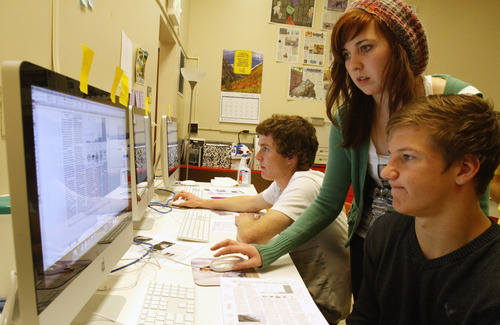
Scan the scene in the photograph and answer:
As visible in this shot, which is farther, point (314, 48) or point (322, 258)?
point (314, 48)

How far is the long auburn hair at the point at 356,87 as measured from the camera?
0.90 m

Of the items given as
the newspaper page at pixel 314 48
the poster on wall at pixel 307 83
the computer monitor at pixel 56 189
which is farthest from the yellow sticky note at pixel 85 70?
the newspaper page at pixel 314 48

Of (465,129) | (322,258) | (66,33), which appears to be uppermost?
(66,33)

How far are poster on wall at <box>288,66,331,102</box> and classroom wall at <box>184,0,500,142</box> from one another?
0.25 feet

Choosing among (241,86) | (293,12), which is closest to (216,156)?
(241,86)

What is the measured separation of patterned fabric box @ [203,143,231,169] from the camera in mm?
3426

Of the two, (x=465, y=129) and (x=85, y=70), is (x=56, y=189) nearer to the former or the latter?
(x=85, y=70)

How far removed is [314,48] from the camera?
401 centimetres

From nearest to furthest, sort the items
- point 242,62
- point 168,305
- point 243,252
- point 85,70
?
point 85,70
point 168,305
point 243,252
point 242,62

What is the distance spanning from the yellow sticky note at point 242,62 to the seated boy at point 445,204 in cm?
329

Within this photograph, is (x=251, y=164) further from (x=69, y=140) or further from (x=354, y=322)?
(x=69, y=140)

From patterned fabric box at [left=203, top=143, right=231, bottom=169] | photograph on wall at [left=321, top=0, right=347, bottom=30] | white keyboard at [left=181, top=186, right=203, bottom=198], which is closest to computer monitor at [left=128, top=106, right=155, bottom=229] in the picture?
white keyboard at [left=181, top=186, right=203, bottom=198]

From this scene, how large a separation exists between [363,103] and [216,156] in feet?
8.04

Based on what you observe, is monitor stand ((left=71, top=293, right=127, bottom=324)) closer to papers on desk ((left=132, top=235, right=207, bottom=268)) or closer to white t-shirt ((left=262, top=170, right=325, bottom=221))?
papers on desk ((left=132, top=235, right=207, bottom=268))
